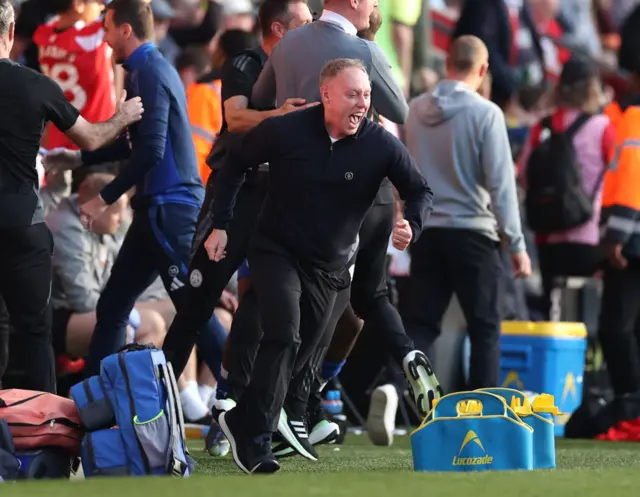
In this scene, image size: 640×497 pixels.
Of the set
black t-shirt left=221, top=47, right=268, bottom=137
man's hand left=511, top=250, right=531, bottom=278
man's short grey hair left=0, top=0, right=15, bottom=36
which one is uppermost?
man's short grey hair left=0, top=0, right=15, bottom=36

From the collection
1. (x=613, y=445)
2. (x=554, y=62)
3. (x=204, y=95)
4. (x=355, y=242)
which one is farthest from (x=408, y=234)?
(x=554, y=62)

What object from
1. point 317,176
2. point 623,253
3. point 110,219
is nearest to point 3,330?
point 110,219

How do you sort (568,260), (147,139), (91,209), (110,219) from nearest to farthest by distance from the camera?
(147,139), (91,209), (110,219), (568,260)

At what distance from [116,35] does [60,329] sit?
215 cm

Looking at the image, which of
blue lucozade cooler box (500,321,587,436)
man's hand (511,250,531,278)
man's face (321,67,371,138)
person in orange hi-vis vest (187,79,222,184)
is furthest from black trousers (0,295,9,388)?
blue lucozade cooler box (500,321,587,436)

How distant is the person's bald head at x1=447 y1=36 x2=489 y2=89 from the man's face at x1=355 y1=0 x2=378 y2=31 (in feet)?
6.08

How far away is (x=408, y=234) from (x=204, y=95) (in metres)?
4.49

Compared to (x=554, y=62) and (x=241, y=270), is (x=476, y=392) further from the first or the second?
(x=554, y=62)

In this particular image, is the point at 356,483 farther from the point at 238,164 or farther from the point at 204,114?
the point at 204,114

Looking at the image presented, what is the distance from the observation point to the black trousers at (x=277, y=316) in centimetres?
702

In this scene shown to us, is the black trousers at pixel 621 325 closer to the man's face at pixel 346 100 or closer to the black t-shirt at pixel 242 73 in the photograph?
the black t-shirt at pixel 242 73

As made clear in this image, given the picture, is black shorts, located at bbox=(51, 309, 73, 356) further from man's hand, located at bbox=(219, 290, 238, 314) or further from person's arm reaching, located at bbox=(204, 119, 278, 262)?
person's arm reaching, located at bbox=(204, 119, 278, 262)

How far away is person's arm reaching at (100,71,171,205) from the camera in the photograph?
8.52 m

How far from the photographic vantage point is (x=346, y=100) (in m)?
7.14
